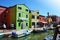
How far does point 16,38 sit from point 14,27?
0.65 metres

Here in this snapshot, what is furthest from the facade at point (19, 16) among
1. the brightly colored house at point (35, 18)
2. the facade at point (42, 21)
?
the facade at point (42, 21)

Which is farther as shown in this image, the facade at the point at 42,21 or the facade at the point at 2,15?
the facade at the point at 42,21

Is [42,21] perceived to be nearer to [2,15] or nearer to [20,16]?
[20,16]

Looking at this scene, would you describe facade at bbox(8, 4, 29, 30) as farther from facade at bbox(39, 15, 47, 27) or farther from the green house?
facade at bbox(39, 15, 47, 27)

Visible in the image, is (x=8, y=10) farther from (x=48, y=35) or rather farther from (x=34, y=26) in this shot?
(x=48, y=35)

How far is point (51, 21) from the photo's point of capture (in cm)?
291

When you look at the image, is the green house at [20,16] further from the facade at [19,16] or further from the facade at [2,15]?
the facade at [2,15]

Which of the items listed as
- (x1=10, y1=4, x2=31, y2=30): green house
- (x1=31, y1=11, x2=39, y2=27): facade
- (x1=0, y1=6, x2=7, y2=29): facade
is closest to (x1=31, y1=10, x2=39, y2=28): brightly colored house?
(x1=31, y1=11, x2=39, y2=27): facade

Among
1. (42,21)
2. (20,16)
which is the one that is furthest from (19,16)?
(42,21)

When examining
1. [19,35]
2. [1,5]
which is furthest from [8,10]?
[19,35]

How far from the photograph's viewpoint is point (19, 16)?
9.25 feet

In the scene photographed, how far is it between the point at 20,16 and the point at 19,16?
2 cm

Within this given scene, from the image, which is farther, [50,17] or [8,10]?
[50,17]

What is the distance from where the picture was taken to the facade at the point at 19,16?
8.98 ft
